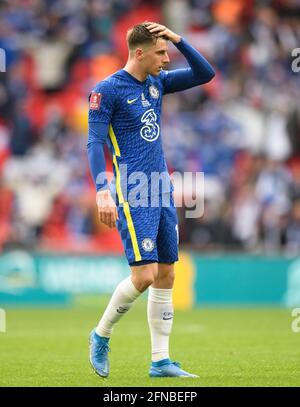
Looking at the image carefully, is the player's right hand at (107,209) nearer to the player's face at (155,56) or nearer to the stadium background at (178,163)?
the player's face at (155,56)

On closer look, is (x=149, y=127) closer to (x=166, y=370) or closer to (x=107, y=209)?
(x=107, y=209)

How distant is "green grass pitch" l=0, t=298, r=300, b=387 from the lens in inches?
280

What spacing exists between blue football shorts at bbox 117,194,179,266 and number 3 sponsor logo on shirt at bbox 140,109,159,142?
1.43 feet

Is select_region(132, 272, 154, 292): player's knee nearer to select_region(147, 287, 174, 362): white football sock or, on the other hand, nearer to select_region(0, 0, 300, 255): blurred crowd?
select_region(147, 287, 174, 362): white football sock

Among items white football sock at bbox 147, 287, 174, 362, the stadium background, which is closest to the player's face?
white football sock at bbox 147, 287, 174, 362

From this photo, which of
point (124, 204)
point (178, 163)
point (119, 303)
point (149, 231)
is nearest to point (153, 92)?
point (124, 204)

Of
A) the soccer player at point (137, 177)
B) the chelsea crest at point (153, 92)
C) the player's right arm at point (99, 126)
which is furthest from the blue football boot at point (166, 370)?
the chelsea crest at point (153, 92)

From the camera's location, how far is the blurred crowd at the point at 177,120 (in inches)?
643

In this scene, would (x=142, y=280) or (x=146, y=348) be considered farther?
(x=146, y=348)

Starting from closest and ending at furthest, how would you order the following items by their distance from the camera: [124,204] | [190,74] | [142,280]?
[142,280] → [124,204] → [190,74]

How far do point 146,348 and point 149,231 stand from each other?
278 cm

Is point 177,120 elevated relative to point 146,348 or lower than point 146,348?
elevated

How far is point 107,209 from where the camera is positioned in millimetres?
6836

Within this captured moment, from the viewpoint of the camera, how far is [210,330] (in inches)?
457
